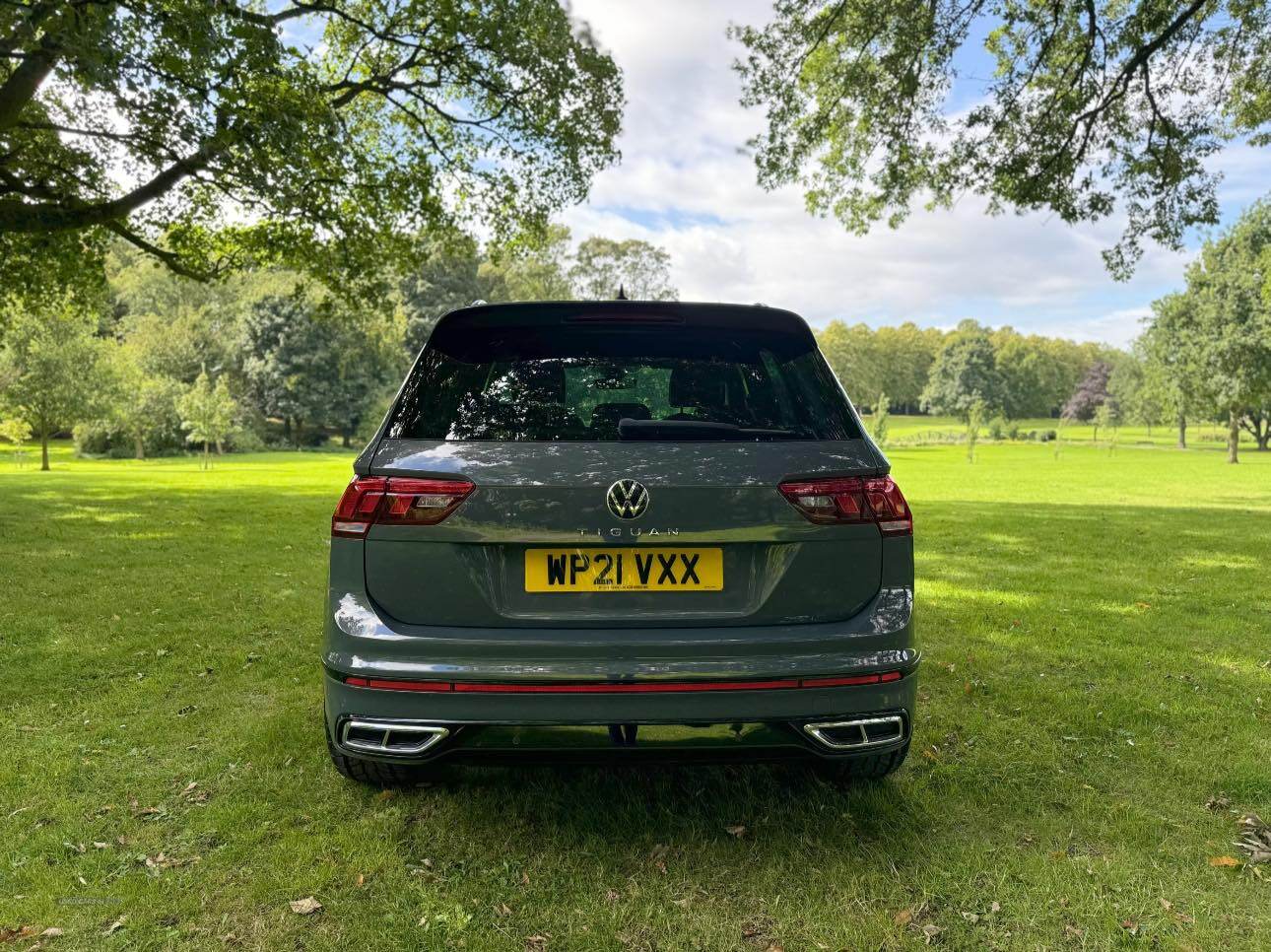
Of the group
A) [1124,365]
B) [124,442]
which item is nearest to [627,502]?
[124,442]

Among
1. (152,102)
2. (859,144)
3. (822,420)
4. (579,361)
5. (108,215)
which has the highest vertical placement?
(859,144)

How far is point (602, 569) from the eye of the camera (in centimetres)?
236

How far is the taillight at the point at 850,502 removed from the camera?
7.95 ft

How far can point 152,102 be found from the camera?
8.27m

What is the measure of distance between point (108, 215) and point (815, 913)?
36.9ft

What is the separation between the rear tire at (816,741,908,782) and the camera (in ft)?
9.48

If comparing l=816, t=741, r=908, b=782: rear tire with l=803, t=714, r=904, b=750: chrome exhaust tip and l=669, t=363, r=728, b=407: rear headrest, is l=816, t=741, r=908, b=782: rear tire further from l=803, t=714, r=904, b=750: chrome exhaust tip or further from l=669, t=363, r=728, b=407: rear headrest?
l=669, t=363, r=728, b=407: rear headrest

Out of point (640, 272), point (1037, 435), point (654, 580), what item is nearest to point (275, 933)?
point (654, 580)

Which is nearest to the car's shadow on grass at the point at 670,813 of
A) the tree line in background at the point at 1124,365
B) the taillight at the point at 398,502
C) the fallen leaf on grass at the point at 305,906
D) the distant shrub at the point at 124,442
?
the fallen leaf on grass at the point at 305,906

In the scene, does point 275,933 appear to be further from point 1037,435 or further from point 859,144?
point 1037,435

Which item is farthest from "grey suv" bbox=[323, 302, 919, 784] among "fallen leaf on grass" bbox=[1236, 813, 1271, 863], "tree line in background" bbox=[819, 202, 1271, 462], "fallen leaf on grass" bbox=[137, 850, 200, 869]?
"tree line in background" bbox=[819, 202, 1271, 462]

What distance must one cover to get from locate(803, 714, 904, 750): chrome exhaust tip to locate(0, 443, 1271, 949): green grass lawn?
19.7 inches

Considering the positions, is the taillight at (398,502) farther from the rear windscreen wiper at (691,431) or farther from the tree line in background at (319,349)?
the tree line in background at (319,349)

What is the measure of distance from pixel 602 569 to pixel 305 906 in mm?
1406
